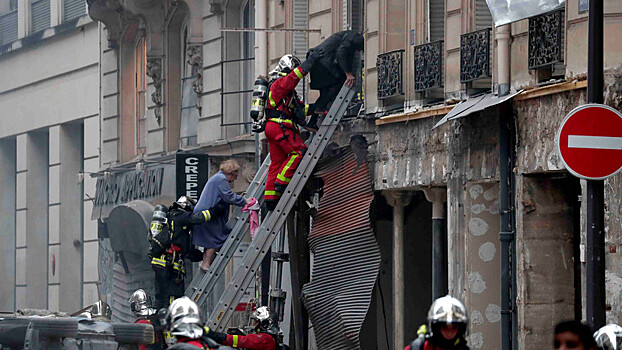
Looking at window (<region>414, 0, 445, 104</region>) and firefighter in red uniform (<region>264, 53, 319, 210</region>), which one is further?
firefighter in red uniform (<region>264, 53, 319, 210</region>)

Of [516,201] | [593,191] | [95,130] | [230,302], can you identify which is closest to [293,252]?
[230,302]

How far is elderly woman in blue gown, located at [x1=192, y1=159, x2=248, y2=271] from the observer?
20.0 metres

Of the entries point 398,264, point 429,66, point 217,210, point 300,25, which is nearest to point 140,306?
point 217,210

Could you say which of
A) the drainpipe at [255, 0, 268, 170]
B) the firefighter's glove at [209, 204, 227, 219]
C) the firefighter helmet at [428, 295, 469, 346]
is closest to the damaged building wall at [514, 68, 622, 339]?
the firefighter helmet at [428, 295, 469, 346]

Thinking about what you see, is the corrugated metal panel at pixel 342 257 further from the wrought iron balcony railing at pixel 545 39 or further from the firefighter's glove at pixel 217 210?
the wrought iron balcony railing at pixel 545 39

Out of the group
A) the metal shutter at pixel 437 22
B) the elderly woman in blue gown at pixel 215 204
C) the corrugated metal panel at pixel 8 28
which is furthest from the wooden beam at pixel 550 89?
the corrugated metal panel at pixel 8 28

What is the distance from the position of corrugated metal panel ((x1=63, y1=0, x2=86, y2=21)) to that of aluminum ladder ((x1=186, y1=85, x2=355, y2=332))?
1548cm

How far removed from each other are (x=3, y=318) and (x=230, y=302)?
498 centimetres

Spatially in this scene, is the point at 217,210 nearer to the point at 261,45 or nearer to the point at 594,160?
the point at 261,45

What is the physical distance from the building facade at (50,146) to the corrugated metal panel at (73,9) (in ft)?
0.07

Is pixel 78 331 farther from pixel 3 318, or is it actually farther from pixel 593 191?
pixel 593 191

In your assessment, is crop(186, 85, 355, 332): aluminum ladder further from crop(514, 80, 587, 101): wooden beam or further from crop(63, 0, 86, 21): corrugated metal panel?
crop(63, 0, 86, 21): corrugated metal panel

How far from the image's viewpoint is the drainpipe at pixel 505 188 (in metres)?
16.1

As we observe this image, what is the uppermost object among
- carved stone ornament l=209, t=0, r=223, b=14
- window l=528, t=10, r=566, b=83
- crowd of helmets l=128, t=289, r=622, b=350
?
carved stone ornament l=209, t=0, r=223, b=14
